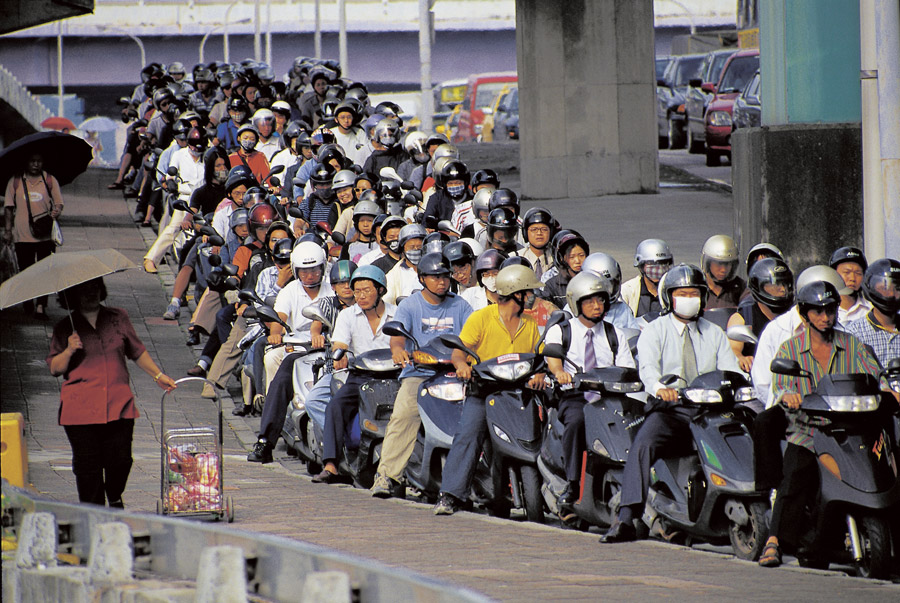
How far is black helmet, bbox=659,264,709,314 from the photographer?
30.7 feet

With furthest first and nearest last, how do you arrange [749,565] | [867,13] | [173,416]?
[173,416], [867,13], [749,565]

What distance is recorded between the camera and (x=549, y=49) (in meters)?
25.4

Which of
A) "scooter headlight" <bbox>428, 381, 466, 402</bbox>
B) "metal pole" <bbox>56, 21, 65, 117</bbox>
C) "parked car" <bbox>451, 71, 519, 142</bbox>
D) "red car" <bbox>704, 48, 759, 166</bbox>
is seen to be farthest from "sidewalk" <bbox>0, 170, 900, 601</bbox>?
"metal pole" <bbox>56, 21, 65, 117</bbox>

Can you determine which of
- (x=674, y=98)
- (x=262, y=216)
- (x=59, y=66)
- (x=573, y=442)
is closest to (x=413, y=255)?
(x=262, y=216)

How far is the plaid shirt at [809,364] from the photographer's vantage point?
27.7 feet

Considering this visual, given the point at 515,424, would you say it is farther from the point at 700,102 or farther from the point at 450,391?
the point at 700,102

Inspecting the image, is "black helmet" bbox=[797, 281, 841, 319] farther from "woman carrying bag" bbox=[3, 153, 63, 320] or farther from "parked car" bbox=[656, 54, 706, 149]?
"parked car" bbox=[656, 54, 706, 149]

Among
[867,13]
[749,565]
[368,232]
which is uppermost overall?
[867,13]

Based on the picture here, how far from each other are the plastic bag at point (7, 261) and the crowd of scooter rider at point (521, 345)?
4352 millimetres

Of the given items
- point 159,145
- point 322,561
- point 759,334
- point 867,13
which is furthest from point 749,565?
point 159,145

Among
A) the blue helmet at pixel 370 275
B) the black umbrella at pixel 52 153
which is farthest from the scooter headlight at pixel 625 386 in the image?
the black umbrella at pixel 52 153

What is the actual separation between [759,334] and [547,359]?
1279 millimetres

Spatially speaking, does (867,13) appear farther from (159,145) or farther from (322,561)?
(159,145)

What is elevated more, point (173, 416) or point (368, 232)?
point (368, 232)
